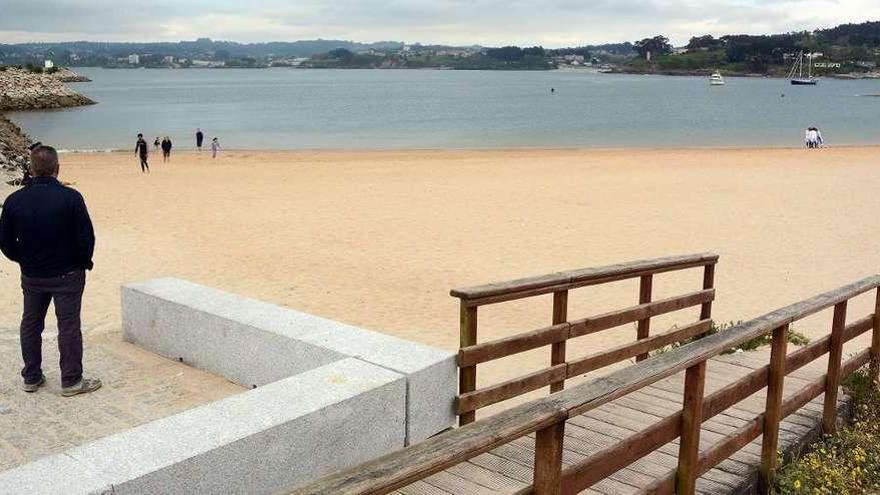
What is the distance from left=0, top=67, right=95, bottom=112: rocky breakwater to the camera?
279 feet

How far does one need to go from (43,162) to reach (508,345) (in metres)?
3.11

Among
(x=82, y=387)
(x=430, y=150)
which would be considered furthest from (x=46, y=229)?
(x=430, y=150)

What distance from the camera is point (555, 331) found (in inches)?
213

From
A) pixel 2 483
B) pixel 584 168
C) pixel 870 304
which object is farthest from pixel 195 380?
pixel 584 168

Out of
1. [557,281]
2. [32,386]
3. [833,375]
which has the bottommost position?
[32,386]

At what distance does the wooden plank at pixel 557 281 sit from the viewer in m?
5.04

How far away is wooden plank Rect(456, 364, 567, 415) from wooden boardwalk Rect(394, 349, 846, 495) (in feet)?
1.33

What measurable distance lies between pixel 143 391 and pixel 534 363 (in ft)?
12.4

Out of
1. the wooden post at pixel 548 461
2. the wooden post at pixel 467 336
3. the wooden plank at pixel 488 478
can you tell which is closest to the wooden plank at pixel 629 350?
the wooden post at pixel 467 336

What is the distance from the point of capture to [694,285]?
37.9 ft

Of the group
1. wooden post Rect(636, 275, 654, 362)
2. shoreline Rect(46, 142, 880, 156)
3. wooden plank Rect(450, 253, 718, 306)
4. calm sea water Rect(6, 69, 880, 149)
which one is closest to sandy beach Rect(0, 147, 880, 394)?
wooden post Rect(636, 275, 654, 362)

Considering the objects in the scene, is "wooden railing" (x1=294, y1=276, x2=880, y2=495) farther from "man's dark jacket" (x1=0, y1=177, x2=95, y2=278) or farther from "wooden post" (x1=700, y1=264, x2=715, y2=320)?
"man's dark jacket" (x1=0, y1=177, x2=95, y2=278)

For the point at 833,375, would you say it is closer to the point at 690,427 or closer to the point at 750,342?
the point at 750,342

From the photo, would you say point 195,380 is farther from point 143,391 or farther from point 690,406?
point 690,406
